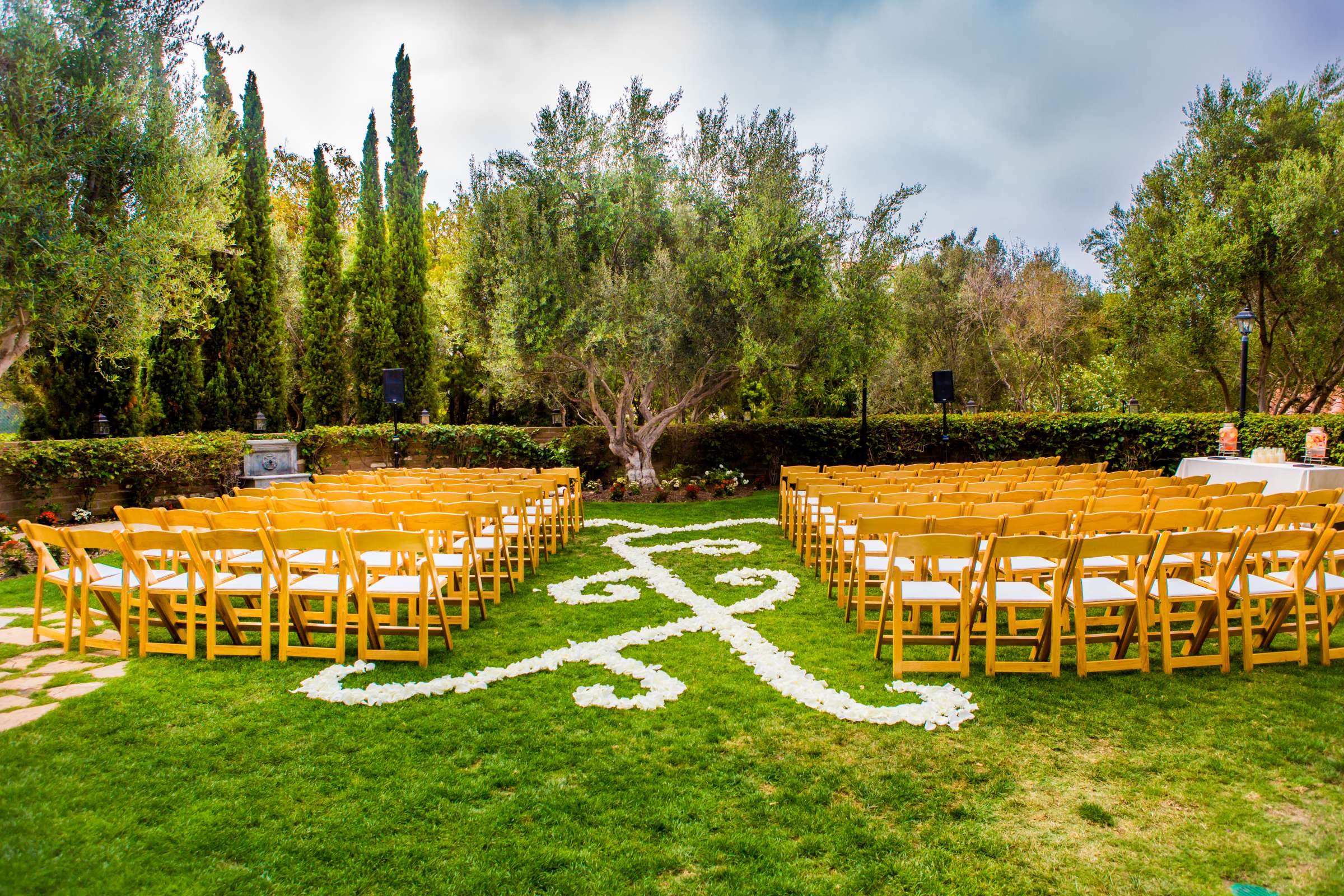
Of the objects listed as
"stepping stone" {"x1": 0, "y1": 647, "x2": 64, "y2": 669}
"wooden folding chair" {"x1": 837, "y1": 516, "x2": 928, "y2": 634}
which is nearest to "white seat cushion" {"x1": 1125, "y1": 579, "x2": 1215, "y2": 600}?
"wooden folding chair" {"x1": 837, "y1": 516, "x2": 928, "y2": 634}

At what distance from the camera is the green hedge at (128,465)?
30.5 ft

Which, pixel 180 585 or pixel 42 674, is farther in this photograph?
pixel 180 585

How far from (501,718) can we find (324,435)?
1209cm

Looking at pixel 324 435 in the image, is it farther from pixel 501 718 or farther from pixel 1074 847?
pixel 1074 847

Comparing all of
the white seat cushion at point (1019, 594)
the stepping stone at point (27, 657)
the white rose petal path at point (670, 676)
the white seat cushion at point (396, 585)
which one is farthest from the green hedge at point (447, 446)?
the white seat cushion at point (1019, 594)

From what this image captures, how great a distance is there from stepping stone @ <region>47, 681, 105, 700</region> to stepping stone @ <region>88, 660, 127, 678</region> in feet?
0.31

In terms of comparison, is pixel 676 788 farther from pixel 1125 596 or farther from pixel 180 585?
pixel 180 585

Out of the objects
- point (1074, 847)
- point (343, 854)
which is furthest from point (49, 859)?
point (1074, 847)

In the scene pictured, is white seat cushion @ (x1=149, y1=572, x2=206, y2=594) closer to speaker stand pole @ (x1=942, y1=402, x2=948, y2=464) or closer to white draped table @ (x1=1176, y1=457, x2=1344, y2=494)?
white draped table @ (x1=1176, y1=457, x2=1344, y2=494)

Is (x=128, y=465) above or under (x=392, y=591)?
above

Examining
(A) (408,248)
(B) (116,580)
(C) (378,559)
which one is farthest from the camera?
(A) (408,248)

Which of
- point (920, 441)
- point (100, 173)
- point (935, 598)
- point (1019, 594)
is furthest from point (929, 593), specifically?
point (920, 441)

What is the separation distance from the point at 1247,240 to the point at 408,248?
18641 mm

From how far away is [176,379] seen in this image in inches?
535
